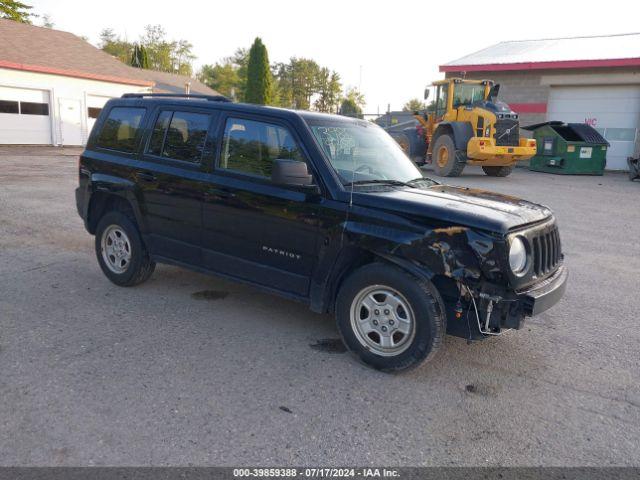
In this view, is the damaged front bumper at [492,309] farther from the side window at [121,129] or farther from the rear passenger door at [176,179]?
the side window at [121,129]

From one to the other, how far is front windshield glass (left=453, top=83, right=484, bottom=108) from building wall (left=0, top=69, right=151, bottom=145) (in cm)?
1908

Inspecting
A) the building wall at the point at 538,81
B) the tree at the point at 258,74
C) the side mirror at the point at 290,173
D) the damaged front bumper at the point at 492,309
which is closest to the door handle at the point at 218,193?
the side mirror at the point at 290,173

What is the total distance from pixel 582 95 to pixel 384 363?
24.4 metres

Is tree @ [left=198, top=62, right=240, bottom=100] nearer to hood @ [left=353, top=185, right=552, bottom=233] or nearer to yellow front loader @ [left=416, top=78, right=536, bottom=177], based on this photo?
yellow front loader @ [left=416, top=78, right=536, bottom=177]

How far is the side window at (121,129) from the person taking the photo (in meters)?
5.19

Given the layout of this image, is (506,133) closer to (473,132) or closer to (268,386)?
(473,132)

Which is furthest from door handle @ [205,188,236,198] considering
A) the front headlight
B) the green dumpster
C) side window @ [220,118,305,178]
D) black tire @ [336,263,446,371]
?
the green dumpster

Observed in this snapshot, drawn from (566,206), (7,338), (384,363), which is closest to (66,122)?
(566,206)

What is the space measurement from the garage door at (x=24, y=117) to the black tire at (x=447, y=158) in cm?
1889

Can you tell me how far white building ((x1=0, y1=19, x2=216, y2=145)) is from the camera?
78.7ft

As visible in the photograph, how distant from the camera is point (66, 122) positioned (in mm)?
26312

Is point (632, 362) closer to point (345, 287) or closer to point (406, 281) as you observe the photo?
point (406, 281)

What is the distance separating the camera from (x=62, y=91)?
84.9ft

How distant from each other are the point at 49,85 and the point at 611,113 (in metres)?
26.0
